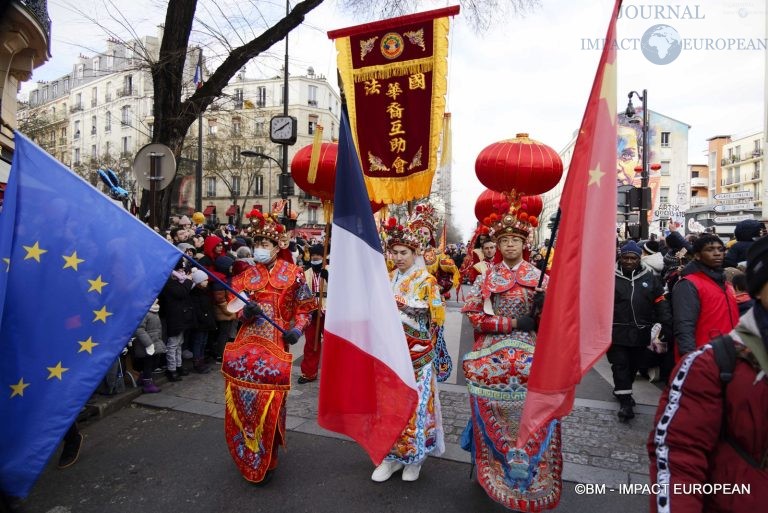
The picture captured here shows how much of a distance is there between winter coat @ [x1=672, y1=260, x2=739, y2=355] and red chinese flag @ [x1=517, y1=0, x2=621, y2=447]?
2.63m

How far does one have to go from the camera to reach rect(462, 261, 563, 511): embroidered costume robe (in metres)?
3.12

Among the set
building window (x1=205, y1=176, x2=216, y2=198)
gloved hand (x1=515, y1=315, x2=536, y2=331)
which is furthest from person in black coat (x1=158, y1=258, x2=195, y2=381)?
building window (x1=205, y1=176, x2=216, y2=198)

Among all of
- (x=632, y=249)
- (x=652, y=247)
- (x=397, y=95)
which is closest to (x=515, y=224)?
(x=397, y=95)

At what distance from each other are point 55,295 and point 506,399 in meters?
2.73

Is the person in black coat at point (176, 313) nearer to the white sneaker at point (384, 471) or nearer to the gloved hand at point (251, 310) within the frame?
the gloved hand at point (251, 310)

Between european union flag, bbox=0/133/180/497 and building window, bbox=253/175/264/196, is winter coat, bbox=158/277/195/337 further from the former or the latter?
building window, bbox=253/175/264/196

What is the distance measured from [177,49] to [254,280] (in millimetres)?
A: 5320

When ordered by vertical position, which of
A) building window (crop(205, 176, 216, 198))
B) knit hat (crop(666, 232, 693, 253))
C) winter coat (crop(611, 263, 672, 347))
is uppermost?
building window (crop(205, 176, 216, 198))

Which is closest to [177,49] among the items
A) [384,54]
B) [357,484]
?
[384,54]

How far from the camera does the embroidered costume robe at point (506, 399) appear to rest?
10.2 ft

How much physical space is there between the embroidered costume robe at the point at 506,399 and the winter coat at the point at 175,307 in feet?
13.4

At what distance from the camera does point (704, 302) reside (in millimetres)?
4418

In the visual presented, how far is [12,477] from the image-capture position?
220cm

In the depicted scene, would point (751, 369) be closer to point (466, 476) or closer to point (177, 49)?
point (466, 476)
